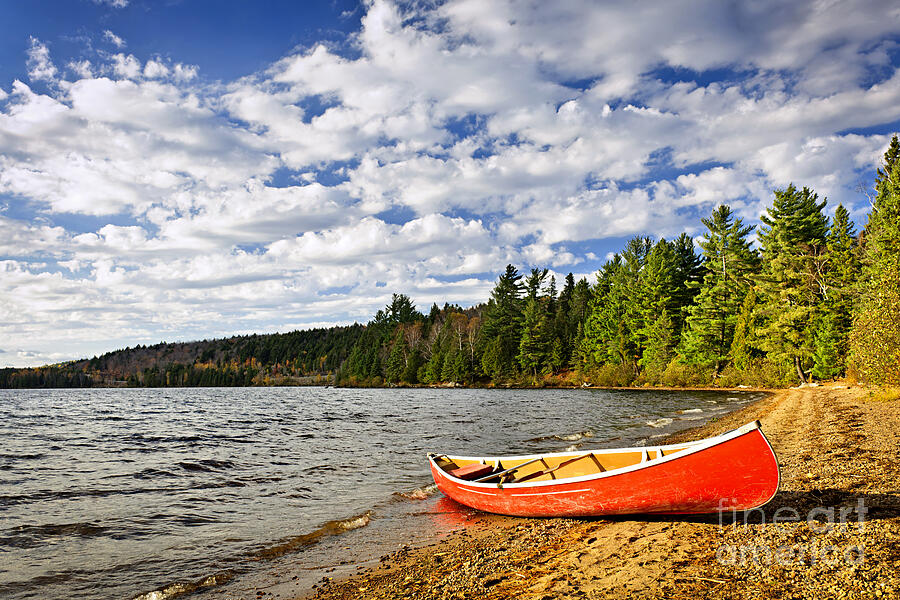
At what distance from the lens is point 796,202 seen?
44.4 meters

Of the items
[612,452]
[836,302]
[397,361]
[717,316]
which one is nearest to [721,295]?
A: [717,316]

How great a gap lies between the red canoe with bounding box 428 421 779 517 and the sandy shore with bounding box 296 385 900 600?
1.01 feet

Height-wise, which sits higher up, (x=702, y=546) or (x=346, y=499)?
(x=702, y=546)

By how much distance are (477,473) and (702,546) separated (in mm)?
5329

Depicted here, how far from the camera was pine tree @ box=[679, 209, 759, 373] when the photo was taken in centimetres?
5569

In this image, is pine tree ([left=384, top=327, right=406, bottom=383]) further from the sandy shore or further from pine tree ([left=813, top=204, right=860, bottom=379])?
the sandy shore

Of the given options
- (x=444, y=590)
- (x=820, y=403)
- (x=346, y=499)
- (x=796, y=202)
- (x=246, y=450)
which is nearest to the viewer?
(x=444, y=590)

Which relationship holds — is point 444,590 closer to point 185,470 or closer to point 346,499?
point 346,499

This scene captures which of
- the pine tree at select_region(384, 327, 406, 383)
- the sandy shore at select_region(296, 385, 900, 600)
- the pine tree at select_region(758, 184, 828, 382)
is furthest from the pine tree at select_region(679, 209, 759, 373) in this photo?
the pine tree at select_region(384, 327, 406, 383)

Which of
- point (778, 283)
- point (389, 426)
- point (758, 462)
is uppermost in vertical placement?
point (778, 283)

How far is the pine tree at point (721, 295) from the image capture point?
5569 cm

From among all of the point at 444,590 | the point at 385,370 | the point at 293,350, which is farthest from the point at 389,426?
the point at 293,350

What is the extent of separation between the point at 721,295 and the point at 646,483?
57.5 meters

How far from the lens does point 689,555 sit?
6160 millimetres
